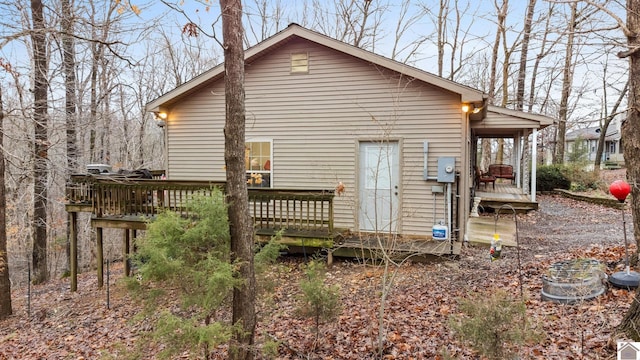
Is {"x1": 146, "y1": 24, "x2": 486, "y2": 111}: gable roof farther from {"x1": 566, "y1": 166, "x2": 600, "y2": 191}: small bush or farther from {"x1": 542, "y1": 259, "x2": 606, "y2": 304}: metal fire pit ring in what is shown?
{"x1": 566, "y1": 166, "x2": 600, "y2": 191}: small bush

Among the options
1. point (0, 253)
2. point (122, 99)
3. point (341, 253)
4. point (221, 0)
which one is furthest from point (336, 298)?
point (122, 99)

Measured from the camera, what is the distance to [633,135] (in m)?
4.17

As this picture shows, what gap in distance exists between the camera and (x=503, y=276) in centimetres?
582

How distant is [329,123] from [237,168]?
4.68 meters

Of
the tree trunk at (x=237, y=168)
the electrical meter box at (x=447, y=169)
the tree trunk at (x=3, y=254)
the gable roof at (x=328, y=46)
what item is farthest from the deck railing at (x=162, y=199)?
the tree trunk at (x=237, y=168)

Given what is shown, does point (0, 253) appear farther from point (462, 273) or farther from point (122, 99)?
point (122, 99)

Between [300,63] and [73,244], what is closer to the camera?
[300,63]

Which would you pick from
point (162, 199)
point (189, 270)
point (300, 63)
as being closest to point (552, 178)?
point (300, 63)

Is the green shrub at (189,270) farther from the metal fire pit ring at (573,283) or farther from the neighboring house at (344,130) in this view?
the neighboring house at (344,130)

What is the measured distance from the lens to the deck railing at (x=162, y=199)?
707cm

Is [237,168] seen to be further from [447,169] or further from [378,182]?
[447,169]

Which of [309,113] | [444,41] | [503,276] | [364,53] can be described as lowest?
[503,276]

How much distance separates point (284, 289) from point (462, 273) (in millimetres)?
3118

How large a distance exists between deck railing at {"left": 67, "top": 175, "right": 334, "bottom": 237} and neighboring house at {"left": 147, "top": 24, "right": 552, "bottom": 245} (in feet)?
3.27
